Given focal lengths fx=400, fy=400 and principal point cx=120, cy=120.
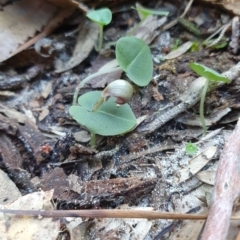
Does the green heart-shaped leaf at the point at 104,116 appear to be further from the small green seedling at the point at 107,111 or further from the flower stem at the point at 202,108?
the flower stem at the point at 202,108

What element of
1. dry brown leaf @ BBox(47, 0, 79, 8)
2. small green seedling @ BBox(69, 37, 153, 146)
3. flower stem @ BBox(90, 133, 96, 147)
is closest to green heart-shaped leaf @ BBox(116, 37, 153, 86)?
small green seedling @ BBox(69, 37, 153, 146)

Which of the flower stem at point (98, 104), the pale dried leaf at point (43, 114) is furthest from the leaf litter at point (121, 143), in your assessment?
the flower stem at point (98, 104)

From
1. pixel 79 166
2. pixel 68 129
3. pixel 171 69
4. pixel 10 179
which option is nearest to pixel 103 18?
pixel 171 69

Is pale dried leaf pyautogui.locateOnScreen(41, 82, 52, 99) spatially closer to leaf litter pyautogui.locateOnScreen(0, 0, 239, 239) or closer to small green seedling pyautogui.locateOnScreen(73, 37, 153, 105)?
leaf litter pyautogui.locateOnScreen(0, 0, 239, 239)

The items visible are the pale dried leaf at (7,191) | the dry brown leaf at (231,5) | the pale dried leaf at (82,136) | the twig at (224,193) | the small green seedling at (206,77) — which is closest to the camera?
the twig at (224,193)

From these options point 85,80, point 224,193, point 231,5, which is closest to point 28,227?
point 224,193

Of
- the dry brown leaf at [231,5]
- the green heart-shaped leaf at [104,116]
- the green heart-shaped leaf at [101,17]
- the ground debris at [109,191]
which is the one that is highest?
the dry brown leaf at [231,5]

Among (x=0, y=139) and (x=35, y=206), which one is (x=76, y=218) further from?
(x=0, y=139)
